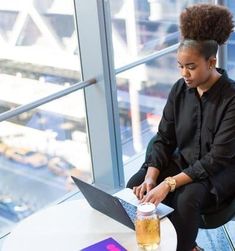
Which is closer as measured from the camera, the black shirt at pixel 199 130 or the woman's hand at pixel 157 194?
the woman's hand at pixel 157 194

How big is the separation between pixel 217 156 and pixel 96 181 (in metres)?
1.49

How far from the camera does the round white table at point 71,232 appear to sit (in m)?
1.76

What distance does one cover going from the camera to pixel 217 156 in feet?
6.90

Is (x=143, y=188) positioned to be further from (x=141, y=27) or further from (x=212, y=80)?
→ (x=141, y=27)

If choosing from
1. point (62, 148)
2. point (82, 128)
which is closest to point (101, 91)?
point (82, 128)

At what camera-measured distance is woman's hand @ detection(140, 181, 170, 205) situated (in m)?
1.99

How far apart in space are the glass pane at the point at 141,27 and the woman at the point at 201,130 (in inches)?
55.6

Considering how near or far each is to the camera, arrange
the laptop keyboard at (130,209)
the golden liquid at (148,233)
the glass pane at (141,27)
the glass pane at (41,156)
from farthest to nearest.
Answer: the glass pane at (141,27)
the glass pane at (41,156)
the laptop keyboard at (130,209)
the golden liquid at (148,233)

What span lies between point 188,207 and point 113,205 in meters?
0.42

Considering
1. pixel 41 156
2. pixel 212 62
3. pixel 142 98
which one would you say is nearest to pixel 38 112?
pixel 41 156

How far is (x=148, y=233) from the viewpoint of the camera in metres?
1.66

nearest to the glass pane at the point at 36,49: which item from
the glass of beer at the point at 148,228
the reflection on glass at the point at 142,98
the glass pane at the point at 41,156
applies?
the glass pane at the point at 41,156

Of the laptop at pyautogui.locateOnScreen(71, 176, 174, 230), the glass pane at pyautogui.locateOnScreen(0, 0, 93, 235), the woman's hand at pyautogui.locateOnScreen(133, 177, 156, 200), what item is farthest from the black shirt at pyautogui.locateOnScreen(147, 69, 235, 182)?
the glass pane at pyautogui.locateOnScreen(0, 0, 93, 235)

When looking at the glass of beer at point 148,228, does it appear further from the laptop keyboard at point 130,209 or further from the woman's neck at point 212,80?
the woman's neck at point 212,80
